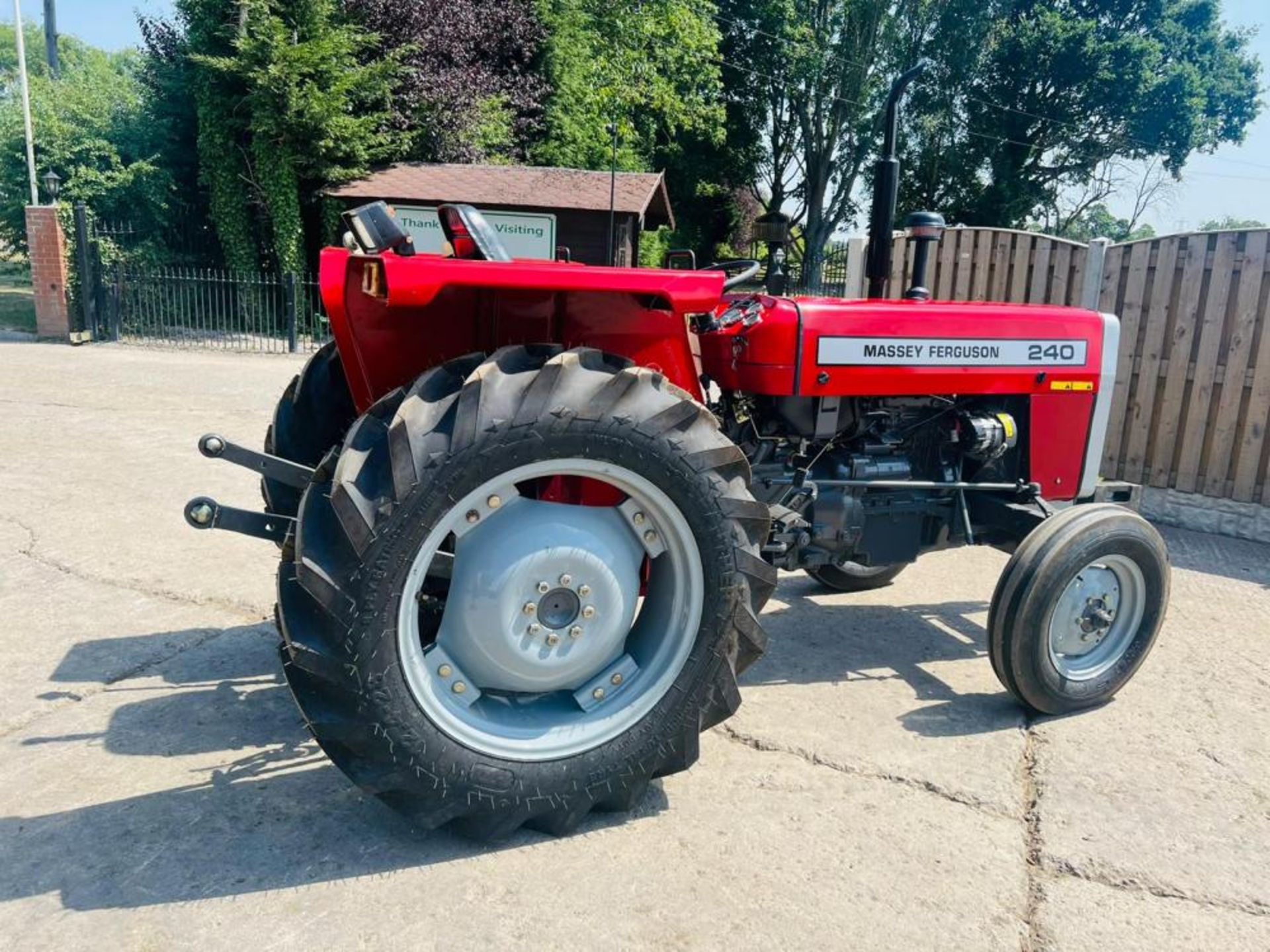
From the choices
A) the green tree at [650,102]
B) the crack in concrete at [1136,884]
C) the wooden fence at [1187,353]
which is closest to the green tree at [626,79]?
the green tree at [650,102]

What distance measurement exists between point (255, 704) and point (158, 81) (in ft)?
59.7

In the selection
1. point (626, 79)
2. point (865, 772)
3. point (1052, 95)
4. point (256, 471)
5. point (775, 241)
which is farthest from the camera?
point (1052, 95)

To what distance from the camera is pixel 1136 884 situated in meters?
2.47

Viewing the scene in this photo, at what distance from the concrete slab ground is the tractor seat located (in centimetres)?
162

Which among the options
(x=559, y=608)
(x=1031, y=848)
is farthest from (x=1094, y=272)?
(x=559, y=608)

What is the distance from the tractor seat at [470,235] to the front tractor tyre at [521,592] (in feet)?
1.95

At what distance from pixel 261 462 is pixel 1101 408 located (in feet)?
10.4

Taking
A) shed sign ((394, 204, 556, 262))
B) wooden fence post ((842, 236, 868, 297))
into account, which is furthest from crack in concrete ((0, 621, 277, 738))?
shed sign ((394, 204, 556, 262))

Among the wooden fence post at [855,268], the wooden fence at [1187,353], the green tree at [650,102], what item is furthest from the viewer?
the green tree at [650,102]

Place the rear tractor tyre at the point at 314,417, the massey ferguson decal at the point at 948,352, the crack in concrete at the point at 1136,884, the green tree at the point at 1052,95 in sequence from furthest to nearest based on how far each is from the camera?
the green tree at the point at 1052,95 → the rear tractor tyre at the point at 314,417 → the massey ferguson decal at the point at 948,352 → the crack in concrete at the point at 1136,884

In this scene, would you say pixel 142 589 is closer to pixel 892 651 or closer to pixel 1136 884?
pixel 892 651

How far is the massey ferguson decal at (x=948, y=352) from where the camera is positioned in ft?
10.5

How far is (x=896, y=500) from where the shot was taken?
3648mm

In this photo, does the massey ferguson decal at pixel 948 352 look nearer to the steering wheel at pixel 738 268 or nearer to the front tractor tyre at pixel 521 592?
the steering wheel at pixel 738 268
